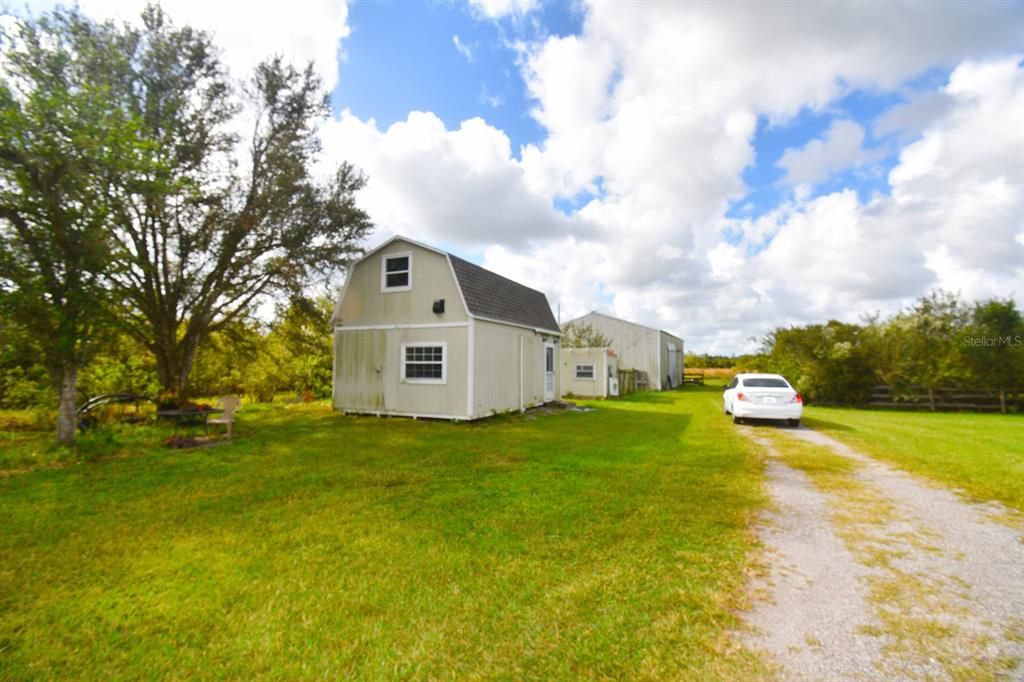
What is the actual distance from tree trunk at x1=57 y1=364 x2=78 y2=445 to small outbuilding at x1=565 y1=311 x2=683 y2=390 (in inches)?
991

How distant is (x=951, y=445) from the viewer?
9.14 m

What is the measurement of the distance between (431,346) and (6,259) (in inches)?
338

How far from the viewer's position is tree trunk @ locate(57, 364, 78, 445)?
8.09 m

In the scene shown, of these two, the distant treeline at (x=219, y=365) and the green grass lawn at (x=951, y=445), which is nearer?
the green grass lawn at (x=951, y=445)

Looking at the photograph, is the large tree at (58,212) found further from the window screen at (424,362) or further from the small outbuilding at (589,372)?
the small outbuilding at (589,372)

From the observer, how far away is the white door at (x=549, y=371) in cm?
1742

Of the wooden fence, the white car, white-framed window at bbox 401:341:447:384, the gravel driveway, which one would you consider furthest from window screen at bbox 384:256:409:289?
the wooden fence

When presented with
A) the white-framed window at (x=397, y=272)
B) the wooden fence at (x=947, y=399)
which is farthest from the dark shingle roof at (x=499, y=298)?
the wooden fence at (x=947, y=399)

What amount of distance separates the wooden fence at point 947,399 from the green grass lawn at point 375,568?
1537 centimetres

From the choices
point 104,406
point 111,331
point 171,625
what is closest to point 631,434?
point 171,625

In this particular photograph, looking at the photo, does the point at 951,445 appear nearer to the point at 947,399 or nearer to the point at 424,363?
the point at 947,399

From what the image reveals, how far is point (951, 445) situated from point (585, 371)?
14290mm

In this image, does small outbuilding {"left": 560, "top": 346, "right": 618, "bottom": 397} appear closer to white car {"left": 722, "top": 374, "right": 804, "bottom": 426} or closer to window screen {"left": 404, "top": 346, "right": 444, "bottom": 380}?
white car {"left": 722, "top": 374, "right": 804, "bottom": 426}

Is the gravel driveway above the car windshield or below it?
below
